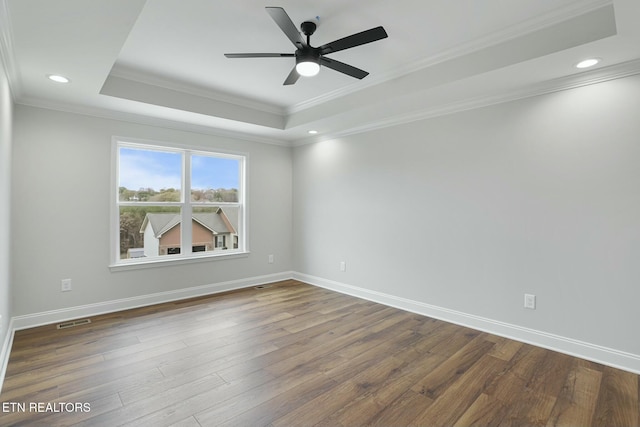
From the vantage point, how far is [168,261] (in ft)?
13.5

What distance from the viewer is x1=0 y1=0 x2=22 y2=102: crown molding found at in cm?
180

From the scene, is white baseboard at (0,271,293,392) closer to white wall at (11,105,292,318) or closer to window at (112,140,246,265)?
white wall at (11,105,292,318)

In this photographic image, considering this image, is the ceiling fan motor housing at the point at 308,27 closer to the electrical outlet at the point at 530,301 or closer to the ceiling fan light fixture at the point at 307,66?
the ceiling fan light fixture at the point at 307,66

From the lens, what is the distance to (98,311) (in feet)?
11.8

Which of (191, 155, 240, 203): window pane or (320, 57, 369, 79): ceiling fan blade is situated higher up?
(320, 57, 369, 79): ceiling fan blade

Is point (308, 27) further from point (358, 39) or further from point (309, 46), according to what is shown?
point (358, 39)

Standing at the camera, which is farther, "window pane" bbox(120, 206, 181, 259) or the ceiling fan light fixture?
"window pane" bbox(120, 206, 181, 259)

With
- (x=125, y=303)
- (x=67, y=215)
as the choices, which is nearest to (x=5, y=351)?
(x=125, y=303)

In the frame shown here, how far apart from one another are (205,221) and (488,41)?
3986 millimetres

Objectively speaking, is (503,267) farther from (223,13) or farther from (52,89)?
(52,89)

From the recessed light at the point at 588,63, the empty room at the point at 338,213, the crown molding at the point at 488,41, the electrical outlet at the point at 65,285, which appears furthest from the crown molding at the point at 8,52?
the recessed light at the point at 588,63

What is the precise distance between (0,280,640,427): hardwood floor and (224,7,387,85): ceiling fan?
2.36 meters

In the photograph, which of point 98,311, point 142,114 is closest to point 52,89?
point 142,114

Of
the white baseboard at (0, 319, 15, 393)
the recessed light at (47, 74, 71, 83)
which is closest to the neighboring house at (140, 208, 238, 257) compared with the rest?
the white baseboard at (0, 319, 15, 393)
